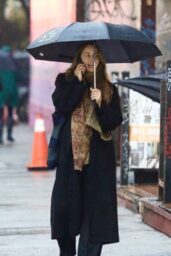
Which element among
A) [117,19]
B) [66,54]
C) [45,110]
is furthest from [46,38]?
[45,110]

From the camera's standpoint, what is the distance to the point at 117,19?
13664mm

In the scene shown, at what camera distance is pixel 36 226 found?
24.8 feet

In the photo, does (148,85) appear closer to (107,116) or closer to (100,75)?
(100,75)

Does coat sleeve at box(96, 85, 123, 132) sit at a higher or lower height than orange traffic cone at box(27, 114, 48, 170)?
higher

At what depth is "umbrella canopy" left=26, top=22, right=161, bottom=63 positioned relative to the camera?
18.2ft

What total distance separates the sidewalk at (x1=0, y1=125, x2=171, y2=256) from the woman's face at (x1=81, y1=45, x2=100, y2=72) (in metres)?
1.75

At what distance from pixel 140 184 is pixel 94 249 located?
12.1 ft

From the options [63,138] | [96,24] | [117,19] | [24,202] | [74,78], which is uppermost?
[117,19]

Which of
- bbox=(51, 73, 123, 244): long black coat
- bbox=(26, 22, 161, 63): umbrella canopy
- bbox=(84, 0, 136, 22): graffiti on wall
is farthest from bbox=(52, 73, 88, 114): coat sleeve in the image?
bbox=(84, 0, 136, 22): graffiti on wall

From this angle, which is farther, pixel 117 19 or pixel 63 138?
pixel 117 19

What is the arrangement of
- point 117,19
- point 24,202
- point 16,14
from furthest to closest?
1. point 16,14
2. point 117,19
3. point 24,202

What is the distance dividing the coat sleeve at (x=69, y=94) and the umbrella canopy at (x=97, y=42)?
1.02 feet

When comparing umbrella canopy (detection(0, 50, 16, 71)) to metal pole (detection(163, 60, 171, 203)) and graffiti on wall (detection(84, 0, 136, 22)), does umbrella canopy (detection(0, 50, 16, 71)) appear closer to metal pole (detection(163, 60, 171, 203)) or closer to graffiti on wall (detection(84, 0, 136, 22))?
graffiti on wall (detection(84, 0, 136, 22))

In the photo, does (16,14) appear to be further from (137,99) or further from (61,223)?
(61,223)
